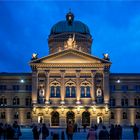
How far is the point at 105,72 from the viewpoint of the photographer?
93.3m

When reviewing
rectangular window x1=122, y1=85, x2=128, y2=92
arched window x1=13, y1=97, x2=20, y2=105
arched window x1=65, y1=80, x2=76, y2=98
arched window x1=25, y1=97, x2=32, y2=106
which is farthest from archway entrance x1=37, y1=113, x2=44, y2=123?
rectangular window x1=122, y1=85, x2=128, y2=92

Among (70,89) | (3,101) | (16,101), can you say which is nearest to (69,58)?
(70,89)

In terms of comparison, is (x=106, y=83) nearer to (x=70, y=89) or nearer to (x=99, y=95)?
(x=99, y=95)

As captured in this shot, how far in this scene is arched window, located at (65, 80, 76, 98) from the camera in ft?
307

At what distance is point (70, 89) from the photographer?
9356 cm

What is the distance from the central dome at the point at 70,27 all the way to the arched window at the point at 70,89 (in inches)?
932

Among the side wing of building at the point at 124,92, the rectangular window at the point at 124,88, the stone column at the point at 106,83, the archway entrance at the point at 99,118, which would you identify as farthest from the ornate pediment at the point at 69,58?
the archway entrance at the point at 99,118

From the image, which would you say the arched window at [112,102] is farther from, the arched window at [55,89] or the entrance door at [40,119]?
the entrance door at [40,119]

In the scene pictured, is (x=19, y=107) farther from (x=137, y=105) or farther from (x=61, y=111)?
(x=137, y=105)

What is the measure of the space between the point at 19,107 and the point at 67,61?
52.9 ft

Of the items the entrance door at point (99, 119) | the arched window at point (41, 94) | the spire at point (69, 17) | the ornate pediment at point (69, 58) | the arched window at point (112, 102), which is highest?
the spire at point (69, 17)

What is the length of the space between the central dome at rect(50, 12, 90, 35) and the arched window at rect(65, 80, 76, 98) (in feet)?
77.7

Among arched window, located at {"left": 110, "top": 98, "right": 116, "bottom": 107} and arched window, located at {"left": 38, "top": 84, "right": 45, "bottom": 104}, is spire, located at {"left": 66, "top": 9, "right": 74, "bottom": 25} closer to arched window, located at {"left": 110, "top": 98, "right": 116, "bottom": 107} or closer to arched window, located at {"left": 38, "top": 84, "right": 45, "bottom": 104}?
arched window, located at {"left": 38, "top": 84, "right": 45, "bottom": 104}

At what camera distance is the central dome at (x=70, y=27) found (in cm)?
11419
